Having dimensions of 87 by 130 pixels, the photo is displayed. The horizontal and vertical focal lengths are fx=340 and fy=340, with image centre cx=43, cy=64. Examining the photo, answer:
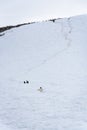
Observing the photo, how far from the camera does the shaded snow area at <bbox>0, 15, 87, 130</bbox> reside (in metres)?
15.5

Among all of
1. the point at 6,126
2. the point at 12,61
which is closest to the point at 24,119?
the point at 6,126

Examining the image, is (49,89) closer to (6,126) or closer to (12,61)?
(6,126)

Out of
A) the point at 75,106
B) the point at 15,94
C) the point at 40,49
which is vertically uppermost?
the point at 40,49

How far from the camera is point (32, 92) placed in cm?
1916

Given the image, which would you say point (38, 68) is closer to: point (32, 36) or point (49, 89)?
point (49, 89)

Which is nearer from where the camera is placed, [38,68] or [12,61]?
[38,68]

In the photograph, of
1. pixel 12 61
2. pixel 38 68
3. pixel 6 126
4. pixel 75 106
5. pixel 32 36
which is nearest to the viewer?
pixel 6 126

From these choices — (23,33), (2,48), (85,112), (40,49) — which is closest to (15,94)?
(85,112)

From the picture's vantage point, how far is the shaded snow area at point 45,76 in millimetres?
15477

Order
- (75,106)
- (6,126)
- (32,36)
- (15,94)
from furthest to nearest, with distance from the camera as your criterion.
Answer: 1. (32,36)
2. (15,94)
3. (75,106)
4. (6,126)

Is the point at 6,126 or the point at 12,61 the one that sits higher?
the point at 12,61

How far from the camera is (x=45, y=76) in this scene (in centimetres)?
2198

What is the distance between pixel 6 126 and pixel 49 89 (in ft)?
17.1

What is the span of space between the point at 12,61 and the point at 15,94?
7378 millimetres
